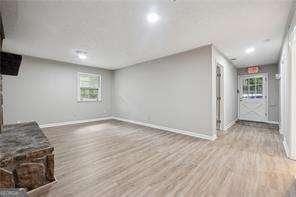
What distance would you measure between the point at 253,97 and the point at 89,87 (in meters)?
6.92

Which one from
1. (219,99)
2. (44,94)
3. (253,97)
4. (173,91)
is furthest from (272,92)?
(44,94)

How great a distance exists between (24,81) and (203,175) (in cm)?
576

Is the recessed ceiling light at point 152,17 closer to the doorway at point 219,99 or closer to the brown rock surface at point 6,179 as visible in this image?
the brown rock surface at point 6,179

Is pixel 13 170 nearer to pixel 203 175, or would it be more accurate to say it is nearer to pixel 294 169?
pixel 203 175

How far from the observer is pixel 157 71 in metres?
5.32

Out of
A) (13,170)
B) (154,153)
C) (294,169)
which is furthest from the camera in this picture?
(154,153)

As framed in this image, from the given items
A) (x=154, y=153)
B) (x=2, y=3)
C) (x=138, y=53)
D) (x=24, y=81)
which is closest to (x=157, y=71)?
(x=138, y=53)

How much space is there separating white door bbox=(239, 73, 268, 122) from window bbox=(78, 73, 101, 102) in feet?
20.6

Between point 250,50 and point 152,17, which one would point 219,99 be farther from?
point 152,17

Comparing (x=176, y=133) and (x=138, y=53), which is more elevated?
(x=138, y=53)

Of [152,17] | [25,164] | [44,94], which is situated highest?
[152,17]

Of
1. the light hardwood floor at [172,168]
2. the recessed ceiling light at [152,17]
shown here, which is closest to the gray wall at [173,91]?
the light hardwood floor at [172,168]

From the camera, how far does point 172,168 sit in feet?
7.98

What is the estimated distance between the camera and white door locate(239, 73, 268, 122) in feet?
20.6
